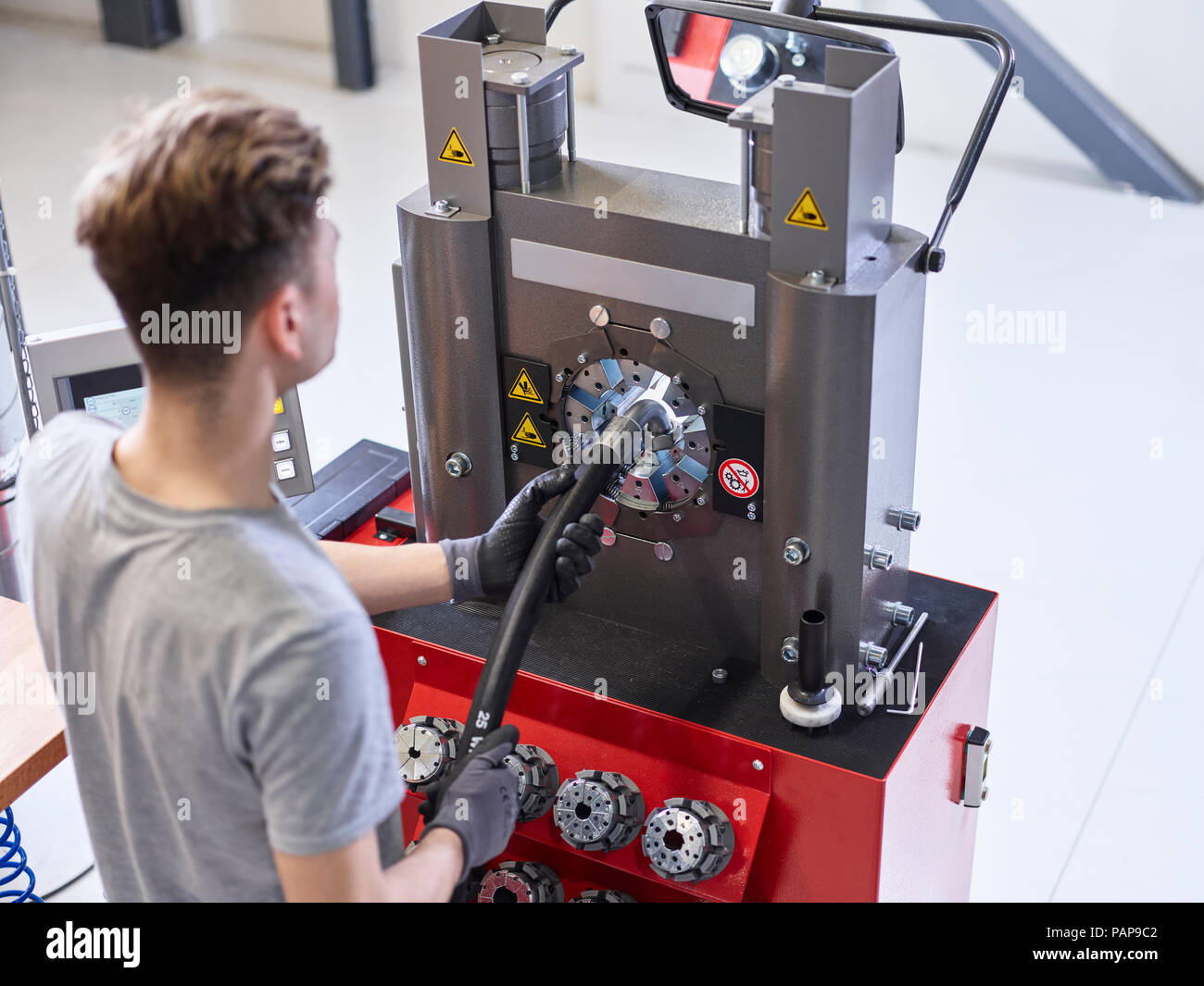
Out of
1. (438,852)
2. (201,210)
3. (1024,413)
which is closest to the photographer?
(201,210)

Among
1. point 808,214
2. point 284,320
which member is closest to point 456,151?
point 808,214

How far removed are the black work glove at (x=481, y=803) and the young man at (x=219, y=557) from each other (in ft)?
0.52

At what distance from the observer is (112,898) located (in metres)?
1.34

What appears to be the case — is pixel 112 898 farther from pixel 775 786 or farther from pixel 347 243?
pixel 347 243

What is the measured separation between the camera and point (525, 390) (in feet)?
5.52

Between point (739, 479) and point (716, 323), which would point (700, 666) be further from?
point (716, 323)

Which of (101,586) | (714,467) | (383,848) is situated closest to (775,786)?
(714,467)

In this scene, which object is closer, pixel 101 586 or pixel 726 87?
pixel 101 586

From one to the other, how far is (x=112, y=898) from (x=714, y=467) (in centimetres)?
75

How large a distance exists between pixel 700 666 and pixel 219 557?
0.76 meters

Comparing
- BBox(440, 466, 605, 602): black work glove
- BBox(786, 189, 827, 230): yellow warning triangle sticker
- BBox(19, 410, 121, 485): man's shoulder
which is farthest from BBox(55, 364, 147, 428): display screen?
BBox(786, 189, 827, 230): yellow warning triangle sticker

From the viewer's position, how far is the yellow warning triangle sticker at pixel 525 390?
167 centimetres
